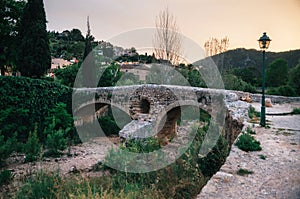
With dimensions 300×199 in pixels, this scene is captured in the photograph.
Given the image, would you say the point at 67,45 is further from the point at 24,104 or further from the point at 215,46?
the point at 24,104

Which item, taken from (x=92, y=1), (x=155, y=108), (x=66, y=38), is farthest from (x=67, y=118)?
(x=66, y=38)

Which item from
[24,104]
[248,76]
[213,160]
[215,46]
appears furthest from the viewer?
[248,76]

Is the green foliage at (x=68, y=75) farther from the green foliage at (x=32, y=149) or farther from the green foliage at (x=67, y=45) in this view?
the green foliage at (x=67, y=45)

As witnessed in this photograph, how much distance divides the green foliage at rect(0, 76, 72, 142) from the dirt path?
947 cm

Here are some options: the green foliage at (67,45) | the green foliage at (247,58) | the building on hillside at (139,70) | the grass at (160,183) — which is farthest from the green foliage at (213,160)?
the green foliage at (67,45)

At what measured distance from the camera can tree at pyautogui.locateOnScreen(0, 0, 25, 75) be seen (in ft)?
44.0

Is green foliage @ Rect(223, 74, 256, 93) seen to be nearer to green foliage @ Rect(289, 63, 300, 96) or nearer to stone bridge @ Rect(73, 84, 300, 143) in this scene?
stone bridge @ Rect(73, 84, 300, 143)

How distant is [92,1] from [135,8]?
223 centimetres

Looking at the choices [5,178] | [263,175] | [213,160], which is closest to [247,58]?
[213,160]

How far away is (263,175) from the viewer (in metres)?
3.75

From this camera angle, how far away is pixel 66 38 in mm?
35938

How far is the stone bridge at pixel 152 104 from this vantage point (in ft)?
34.8

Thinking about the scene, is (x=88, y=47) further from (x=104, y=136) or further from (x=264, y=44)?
(x=264, y=44)

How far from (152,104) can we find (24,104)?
6103 mm
